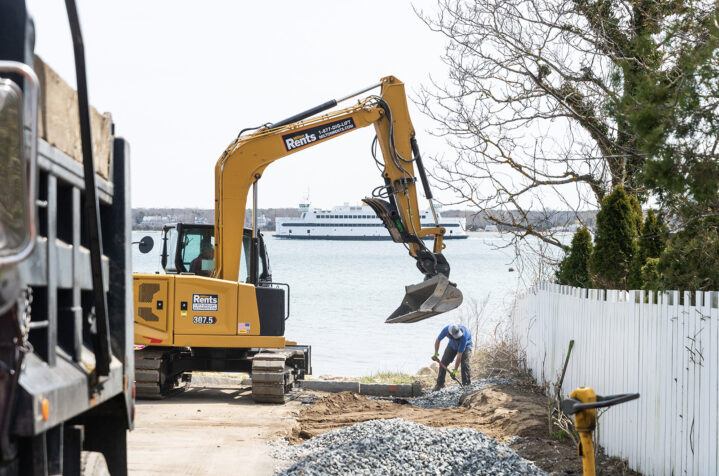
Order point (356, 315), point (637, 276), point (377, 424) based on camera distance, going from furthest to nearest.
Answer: point (356, 315), point (637, 276), point (377, 424)

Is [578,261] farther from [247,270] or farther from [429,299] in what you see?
[247,270]

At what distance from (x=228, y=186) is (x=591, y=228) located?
651cm

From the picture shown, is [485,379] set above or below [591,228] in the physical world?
below

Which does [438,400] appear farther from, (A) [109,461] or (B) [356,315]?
(B) [356,315]

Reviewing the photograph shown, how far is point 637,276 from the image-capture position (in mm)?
10391

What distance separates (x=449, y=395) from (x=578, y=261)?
3244 millimetres

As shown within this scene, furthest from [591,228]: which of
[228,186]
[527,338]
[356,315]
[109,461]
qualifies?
[356,315]

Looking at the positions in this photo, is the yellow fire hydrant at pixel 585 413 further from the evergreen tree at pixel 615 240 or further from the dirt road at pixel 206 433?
the evergreen tree at pixel 615 240

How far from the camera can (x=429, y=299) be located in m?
12.5

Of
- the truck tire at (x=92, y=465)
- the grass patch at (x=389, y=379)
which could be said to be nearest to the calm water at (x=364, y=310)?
the grass patch at (x=389, y=379)

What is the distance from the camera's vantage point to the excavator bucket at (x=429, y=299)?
487 inches

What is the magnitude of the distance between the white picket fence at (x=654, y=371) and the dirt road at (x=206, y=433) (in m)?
3.77

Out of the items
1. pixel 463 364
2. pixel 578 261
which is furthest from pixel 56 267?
pixel 463 364

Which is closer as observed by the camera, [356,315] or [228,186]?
[228,186]
